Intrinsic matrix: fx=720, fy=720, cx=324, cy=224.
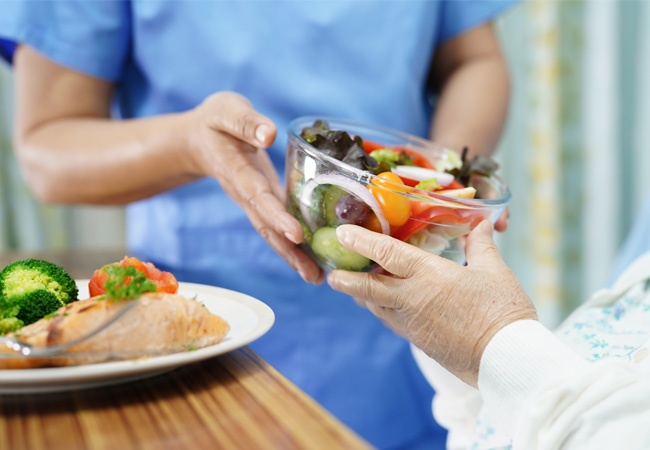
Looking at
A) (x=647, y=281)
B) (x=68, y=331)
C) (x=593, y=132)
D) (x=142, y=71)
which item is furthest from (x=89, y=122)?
(x=593, y=132)

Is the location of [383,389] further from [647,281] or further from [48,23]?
[48,23]

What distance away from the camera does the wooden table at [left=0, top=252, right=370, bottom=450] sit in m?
0.45

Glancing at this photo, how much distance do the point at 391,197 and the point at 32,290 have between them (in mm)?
357

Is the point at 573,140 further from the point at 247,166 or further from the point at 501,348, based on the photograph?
the point at 501,348

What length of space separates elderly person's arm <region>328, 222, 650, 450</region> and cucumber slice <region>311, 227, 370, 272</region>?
0.5 inches

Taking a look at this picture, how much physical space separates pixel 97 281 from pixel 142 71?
72 centimetres

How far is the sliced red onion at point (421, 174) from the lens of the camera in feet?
2.78

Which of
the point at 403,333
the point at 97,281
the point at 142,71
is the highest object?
the point at 142,71

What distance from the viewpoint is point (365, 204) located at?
0.76m

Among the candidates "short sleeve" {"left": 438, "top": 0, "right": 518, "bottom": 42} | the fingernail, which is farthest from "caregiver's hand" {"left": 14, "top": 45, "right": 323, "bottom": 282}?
"short sleeve" {"left": 438, "top": 0, "right": 518, "bottom": 42}

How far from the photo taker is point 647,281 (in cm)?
99

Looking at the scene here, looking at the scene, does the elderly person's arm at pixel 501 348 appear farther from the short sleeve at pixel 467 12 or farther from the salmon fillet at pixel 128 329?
the short sleeve at pixel 467 12

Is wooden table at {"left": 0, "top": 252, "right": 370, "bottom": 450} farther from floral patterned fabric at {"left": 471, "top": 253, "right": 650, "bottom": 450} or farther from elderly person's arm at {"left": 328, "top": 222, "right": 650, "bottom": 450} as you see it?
floral patterned fabric at {"left": 471, "top": 253, "right": 650, "bottom": 450}

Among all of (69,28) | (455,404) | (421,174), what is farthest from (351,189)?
(69,28)
